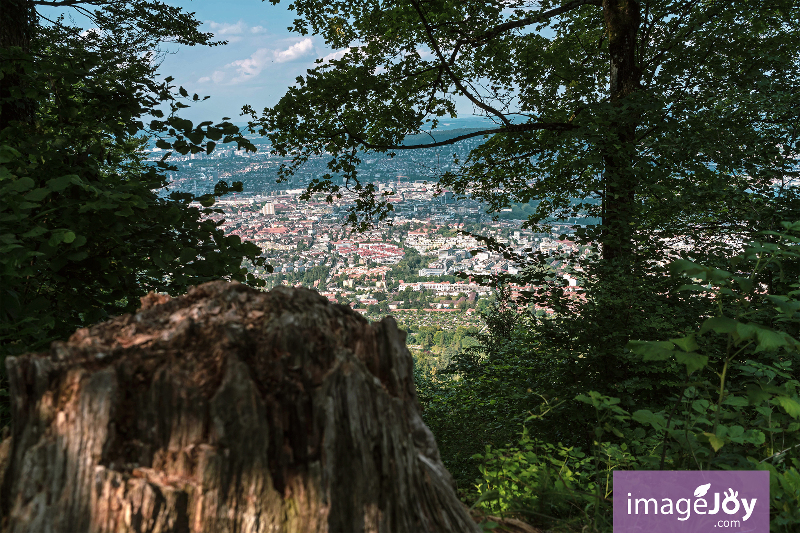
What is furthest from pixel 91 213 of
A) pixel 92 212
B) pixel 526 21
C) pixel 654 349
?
pixel 526 21

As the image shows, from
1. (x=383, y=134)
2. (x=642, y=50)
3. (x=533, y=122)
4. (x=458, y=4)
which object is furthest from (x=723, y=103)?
(x=383, y=134)

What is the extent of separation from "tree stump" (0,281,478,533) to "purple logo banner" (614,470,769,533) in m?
1.14

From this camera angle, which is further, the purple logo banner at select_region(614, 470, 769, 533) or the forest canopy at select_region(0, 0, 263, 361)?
the forest canopy at select_region(0, 0, 263, 361)

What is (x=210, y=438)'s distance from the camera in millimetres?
1228

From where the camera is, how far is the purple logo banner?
6.51 ft

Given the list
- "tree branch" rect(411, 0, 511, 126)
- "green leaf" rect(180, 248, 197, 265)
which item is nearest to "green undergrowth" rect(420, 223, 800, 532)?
"green leaf" rect(180, 248, 197, 265)

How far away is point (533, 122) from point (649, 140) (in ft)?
8.93

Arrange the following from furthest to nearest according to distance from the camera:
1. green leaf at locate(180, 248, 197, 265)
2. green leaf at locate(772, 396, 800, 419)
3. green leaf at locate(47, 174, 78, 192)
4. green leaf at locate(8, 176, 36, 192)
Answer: green leaf at locate(180, 248, 197, 265), green leaf at locate(47, 174, 78, 192), green leaf at locate(8, 176, 36, 192), green leaf at locate(772, 396, 800, 419)

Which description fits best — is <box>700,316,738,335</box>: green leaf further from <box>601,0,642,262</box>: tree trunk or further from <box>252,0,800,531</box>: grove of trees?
<box>601,0,642,262</box>: tree trunk

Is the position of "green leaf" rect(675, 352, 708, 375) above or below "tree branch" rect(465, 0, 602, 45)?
below

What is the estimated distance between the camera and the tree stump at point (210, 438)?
1.19 metres

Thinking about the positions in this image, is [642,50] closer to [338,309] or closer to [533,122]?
[533,122]

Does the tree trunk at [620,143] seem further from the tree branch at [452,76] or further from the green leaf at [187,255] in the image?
the green leaf at [187,255]

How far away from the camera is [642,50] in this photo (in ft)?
24.6
